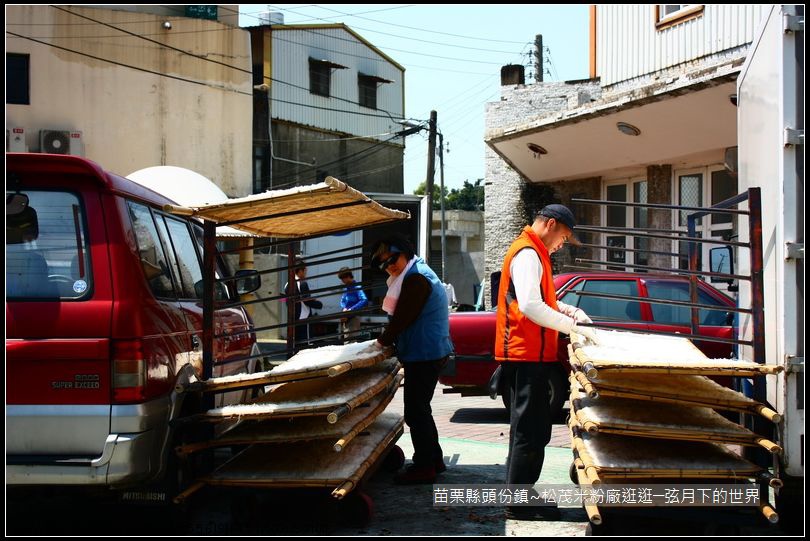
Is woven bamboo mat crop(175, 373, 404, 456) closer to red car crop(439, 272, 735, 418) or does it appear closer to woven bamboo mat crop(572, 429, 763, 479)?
woven bamboo mat crop(572, 429, 763, 479)

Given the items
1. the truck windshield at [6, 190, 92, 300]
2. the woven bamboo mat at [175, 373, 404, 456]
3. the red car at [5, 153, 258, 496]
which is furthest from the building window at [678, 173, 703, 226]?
the truck windshield at [6, 190, 92, 300]

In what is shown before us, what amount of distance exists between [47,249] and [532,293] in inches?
105

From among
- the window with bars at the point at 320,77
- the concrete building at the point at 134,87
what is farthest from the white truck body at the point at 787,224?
the window with bars at the point at 320,77

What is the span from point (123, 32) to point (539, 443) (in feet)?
73.5

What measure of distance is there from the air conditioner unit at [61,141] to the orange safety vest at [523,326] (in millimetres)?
19922

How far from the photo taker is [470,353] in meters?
9.00

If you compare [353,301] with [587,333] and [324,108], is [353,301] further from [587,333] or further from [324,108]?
[324,108]

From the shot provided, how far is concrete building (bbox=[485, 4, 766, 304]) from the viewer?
38.1 feet

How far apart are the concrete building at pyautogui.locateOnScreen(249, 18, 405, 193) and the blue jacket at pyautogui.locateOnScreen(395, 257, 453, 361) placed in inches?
908

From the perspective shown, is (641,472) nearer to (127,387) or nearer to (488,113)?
(127,387)

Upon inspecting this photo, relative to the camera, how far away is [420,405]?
243 inches

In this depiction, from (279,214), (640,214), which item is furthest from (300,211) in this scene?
(640,214)

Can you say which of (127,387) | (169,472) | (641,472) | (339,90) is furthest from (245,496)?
(339,90)

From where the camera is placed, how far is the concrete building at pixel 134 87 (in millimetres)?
22859
